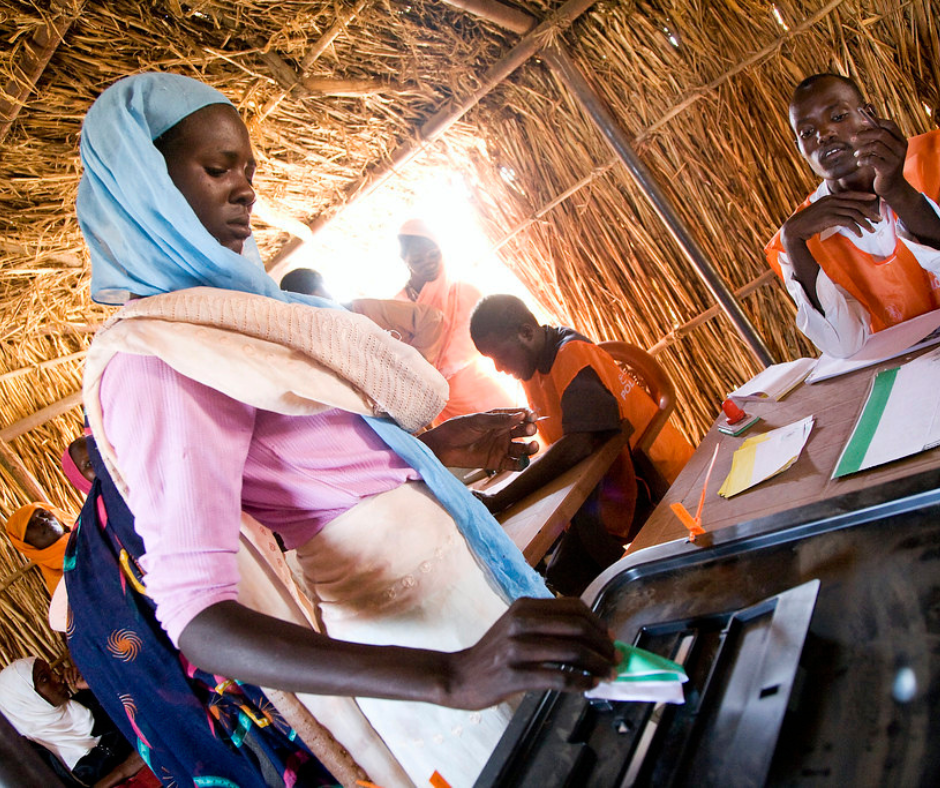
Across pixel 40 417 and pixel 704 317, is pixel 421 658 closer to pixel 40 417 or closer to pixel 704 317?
pixel 704 317

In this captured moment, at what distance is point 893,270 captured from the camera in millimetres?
1834

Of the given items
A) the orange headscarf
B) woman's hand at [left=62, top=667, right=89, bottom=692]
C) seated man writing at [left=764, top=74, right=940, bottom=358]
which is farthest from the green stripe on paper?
woman's hand at [left=62, top=667, right=89, bottom=692]

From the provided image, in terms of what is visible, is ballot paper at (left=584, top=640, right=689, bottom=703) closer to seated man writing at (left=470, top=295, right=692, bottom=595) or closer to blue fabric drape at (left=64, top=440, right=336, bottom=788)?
blue fabric drape at (left=64, top=440, right=336, bottom=788)

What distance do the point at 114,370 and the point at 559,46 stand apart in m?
2.60

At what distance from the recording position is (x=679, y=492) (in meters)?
1.46

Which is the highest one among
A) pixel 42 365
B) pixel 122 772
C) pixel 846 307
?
pixel 42 365

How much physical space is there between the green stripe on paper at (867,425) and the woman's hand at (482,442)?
2.15 ft

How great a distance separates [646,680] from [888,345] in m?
1.44

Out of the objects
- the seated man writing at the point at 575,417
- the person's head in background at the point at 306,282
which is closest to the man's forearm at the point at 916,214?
the seated man writing at the point at 575,417

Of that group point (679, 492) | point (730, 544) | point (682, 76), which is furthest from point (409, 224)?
point (730, 544)

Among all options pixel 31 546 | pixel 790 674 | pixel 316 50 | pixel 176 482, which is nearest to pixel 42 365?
pixel 31 546

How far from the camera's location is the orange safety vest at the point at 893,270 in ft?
5.96

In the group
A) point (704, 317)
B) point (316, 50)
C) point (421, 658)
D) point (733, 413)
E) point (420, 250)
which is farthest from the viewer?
point (420, 250)

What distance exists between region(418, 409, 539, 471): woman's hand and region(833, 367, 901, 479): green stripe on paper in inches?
25.8
